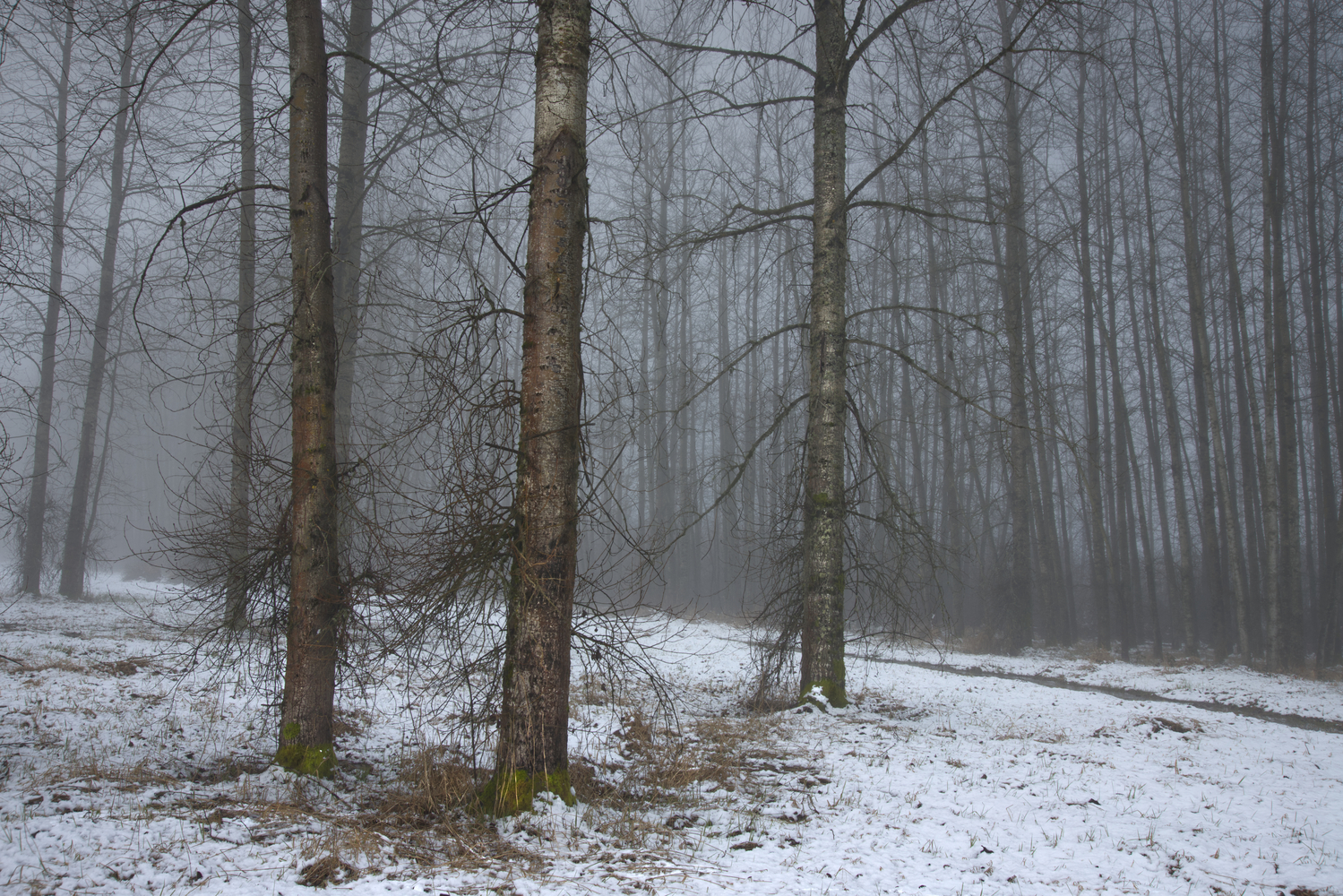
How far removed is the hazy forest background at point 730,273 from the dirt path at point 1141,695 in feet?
4.27

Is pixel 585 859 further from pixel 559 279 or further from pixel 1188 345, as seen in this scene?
pixel 1188 345

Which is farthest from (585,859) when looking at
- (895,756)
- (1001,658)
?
(1001,658)

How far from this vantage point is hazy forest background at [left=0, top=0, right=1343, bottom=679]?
488cm

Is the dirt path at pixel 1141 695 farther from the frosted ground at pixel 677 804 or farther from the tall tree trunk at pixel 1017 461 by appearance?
the tall tree trunk at pixel 1017 461

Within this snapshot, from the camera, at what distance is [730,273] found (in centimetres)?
2655

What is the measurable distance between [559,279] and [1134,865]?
4.43 m

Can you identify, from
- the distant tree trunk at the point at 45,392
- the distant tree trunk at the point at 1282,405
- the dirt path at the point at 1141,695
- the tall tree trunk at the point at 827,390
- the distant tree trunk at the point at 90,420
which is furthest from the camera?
the distant tree trunk at the point at 90,420

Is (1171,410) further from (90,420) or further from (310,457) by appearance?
(90,420)

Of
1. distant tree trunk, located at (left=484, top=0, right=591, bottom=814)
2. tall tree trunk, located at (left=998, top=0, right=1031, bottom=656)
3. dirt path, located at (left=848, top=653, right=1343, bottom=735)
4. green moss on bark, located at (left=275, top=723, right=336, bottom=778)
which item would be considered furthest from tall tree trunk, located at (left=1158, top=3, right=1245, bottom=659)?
green moss on bark, located at (left=275, top=723, right=336, bottom=778)

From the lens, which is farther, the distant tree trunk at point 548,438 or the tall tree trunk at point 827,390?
the tall tree trunk at point 827,390

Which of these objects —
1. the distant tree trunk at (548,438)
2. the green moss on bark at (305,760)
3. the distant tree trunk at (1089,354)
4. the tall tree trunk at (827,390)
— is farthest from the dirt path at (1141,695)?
the distant tree trunk at (1089,354)

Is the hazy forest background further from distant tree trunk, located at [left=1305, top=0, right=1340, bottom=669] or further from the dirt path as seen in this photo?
the dirt path

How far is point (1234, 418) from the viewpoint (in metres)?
23.1

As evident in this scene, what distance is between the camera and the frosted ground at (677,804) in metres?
3.01
